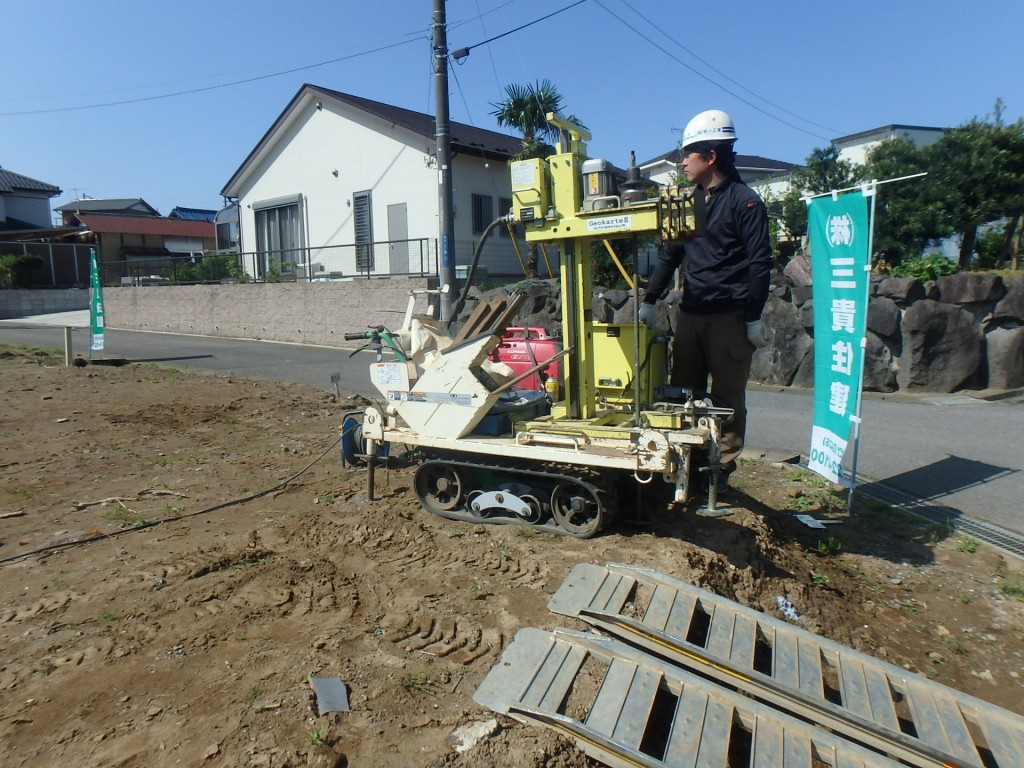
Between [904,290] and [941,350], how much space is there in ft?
3.19

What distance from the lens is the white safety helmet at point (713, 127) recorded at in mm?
4637

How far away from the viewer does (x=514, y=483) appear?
190 inches

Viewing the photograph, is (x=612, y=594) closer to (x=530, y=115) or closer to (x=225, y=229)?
(x=530, y=115)

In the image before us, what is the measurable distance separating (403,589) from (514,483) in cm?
116

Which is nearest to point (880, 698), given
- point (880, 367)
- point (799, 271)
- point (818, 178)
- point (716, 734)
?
point (716, 734)

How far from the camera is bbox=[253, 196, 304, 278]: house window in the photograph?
21375 millimetres

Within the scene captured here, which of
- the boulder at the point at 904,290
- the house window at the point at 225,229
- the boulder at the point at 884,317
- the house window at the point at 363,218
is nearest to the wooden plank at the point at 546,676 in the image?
the boulder at the point at 884,317

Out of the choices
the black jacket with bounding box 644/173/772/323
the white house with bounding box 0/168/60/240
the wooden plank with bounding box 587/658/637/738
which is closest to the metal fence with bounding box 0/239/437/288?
the black jacket with bounding box 644/173/772/323

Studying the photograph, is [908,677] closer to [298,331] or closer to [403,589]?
[403,589]

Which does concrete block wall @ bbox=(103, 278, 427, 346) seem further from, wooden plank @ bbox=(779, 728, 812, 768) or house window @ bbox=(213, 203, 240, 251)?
wooden plank @ bbox=(779, 728, 812, 768)

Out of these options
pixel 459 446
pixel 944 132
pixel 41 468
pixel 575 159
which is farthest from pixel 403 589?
pixel 944 132

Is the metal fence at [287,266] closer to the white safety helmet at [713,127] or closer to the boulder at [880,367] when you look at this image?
the boulder at [880,367]

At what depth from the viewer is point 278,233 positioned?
76.3 feet

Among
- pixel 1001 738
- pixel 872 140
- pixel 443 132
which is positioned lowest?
pixel 1001 738
